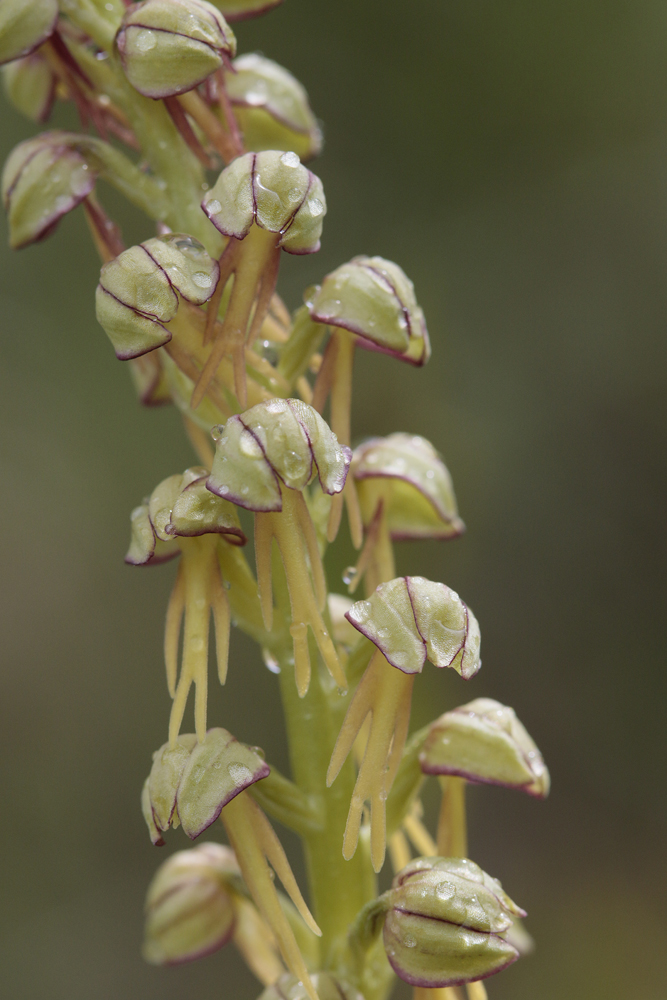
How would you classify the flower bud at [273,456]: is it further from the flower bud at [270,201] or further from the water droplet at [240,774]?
the water droplet at [240,774]

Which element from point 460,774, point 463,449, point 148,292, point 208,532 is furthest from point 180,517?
point 463,449

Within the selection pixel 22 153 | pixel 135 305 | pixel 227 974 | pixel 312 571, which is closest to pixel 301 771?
pixel 312 571

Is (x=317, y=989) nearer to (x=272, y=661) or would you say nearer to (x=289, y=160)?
(x=272, y=661)

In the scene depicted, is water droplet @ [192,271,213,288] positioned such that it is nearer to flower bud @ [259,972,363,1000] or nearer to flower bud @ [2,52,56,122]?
flower bud @ [2,52,56,122]

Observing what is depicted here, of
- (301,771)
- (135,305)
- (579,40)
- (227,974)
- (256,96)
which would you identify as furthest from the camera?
(227,974)

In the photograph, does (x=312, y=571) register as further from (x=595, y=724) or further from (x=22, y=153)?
(x=595, y=724)
